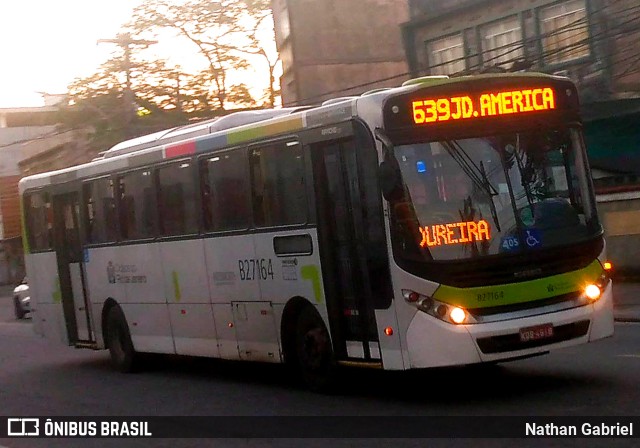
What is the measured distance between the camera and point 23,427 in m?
12.8

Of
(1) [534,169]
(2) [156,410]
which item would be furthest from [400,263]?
(2) [156,410]

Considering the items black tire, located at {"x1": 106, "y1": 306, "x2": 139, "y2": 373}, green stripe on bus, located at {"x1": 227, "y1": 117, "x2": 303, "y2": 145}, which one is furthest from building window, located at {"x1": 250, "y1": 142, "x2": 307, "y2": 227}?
black tire, located at {"x1": 106, "y1": 306, "x2": 139, "y2": 373}

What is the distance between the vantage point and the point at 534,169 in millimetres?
11430

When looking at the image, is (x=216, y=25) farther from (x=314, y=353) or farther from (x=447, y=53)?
(x=314, y=353)

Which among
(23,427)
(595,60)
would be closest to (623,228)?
(595,60)

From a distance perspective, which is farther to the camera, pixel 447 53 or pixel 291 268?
pixel 447 53

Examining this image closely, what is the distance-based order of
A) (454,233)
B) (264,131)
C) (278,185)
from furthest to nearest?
(264,131) → (278,185) → (454,233)

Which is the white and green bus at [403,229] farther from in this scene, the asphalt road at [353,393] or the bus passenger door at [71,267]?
the bus passenger door at [71,267]

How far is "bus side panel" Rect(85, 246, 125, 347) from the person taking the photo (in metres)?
17.4

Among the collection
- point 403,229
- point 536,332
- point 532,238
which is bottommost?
point 536,332

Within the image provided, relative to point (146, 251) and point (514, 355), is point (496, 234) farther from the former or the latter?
point (146, 251)

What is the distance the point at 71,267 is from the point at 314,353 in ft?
23.1

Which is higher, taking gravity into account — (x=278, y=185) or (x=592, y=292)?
(x=278, y=185)

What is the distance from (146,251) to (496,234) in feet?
21.5
